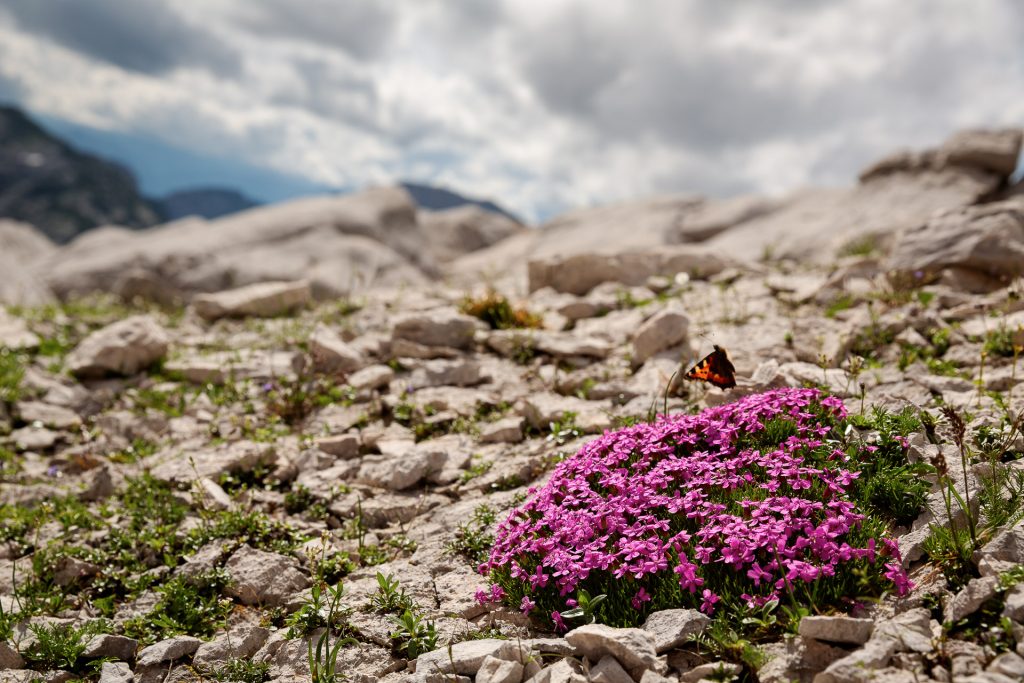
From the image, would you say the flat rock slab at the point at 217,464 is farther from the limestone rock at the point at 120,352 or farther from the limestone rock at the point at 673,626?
the limestone rock at the point at 673,626

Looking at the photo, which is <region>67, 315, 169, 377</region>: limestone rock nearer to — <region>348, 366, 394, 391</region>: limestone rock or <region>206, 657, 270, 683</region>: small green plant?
<region>348, 366, 394, 391</region>: limestone rock

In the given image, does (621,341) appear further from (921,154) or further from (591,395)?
(921,154)

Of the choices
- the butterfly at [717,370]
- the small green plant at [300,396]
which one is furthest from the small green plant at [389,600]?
the small green plant at [300,396]

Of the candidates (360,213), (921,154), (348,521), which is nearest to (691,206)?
(921,154)

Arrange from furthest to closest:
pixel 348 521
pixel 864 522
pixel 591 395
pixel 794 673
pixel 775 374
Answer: pixel 591 395, pixel 775 374, pixel 348 521, pixel 864 522, pixel 794 673

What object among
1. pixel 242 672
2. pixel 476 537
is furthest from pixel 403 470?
pixel 242 672

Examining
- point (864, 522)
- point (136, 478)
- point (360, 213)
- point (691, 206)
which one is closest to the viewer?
point (864, 522)

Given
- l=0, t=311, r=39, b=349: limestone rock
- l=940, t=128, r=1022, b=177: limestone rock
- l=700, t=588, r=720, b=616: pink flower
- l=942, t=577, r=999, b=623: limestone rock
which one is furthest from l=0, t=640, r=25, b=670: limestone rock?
l=940, t=128, r=1022, b=177: limestone rock
